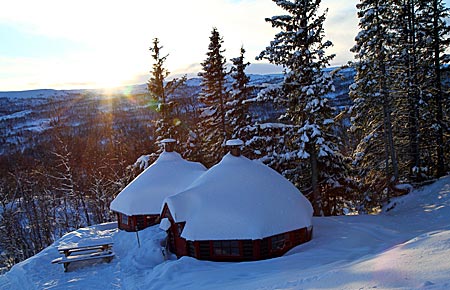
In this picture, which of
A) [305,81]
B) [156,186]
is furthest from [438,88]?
[156,186]

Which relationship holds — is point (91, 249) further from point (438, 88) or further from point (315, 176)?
point (438, 88)

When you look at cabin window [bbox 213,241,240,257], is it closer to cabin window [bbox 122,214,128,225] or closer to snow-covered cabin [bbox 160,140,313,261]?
snow-covered cabin [bbox 160,140,313,261]

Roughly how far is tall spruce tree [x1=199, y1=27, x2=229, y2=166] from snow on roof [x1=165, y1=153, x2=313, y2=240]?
24.2 feet

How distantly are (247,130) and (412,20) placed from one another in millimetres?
12160

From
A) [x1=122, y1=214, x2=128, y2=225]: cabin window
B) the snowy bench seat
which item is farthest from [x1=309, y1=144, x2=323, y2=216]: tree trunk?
the snowy bench seat

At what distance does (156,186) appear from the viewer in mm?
19422

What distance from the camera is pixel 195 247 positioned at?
541 inches

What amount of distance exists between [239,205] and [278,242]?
2.29m

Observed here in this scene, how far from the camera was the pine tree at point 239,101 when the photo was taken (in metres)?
22.3

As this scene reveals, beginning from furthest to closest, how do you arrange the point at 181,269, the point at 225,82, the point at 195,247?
the point at 225,82 < the point at 195,247 < the point at 181,269

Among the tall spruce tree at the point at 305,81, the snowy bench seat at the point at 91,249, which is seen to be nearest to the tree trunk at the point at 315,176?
Answer: the tall spruce tree at the point at 305,81

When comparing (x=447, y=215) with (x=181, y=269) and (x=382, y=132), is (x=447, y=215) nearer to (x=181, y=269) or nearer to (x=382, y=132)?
(x=382, y=132)

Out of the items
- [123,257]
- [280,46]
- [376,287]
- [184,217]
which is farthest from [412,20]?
[123,257]

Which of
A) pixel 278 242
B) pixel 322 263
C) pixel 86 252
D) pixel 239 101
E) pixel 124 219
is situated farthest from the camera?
pixel 239 101
